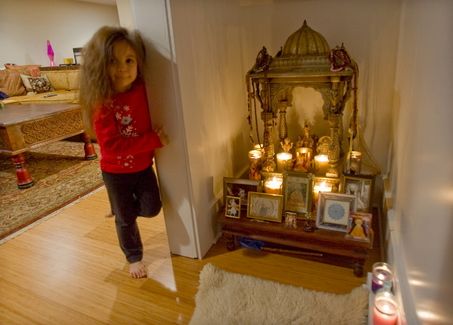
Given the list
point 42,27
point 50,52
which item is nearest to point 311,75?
point 50,52

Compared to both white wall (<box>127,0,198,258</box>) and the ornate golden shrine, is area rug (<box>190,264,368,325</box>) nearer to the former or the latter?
white wall (<box>127,0,198,258</box>)

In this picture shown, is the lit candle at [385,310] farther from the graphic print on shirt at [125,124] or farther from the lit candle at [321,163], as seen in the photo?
the graphic print on shirt at [125,124]

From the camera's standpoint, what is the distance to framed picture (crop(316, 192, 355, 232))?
1.38 metres

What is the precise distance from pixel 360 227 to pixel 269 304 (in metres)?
0.51

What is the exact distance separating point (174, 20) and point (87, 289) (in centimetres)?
121

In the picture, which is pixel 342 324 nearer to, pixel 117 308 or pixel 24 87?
pixel 117 308

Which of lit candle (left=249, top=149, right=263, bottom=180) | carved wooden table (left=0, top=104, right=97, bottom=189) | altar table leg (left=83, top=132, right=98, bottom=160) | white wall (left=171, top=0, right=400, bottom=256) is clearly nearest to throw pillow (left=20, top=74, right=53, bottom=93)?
carved wooden table (left=0, top=104, right=97, bottom=189)

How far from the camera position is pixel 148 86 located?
4.30 feet

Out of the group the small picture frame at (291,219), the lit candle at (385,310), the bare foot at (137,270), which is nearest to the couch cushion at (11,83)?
the bare foot at (137,270)

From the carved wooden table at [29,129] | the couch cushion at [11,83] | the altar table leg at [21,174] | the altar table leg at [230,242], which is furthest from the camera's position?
the couch cushion at [11,83]

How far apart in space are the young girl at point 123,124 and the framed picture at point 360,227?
0.87 metres

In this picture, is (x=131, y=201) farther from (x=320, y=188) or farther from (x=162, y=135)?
(x=320, y=188)

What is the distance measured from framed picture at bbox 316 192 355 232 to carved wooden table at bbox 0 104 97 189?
7.54 feet

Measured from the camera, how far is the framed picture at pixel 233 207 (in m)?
1.55
